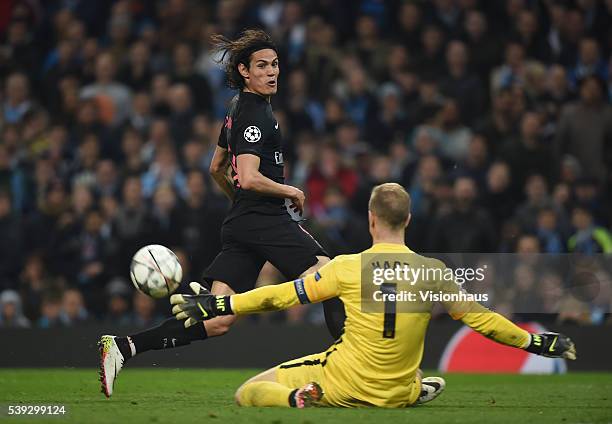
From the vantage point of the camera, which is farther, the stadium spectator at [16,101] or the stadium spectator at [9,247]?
the stadium spectator at [16,101]

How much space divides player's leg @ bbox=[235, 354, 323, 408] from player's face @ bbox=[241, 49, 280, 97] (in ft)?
6.29

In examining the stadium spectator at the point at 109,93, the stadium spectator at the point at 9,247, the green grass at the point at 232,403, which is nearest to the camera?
the green grass at the point at 232,403

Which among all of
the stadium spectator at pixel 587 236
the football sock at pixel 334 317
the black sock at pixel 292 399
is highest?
the stadium spectator at pixel 587 236

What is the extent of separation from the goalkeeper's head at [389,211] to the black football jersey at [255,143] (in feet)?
4.80

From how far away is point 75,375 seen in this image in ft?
31.7

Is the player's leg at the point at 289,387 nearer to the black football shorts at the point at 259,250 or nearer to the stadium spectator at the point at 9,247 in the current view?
the black football shorts at the point at 259,250

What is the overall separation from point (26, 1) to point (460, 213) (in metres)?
6.95

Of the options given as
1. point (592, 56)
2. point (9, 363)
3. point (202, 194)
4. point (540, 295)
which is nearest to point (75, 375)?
point (9, 363)

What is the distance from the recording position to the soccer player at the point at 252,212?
7.23m

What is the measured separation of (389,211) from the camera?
595 centimetres

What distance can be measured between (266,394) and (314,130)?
7.43m

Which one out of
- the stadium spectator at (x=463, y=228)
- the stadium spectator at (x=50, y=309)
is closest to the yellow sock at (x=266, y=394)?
the stadium spectator at (x=463, y=228)

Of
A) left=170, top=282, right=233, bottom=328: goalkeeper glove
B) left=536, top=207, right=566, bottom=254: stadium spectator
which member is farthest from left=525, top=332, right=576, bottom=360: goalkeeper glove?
left=536, top=207, right=566, bottom=254: stadium spectator

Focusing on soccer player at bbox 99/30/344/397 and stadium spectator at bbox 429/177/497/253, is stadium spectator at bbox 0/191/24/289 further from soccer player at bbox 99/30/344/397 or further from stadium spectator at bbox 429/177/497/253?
soccer player at bbox 99/30/344/397
